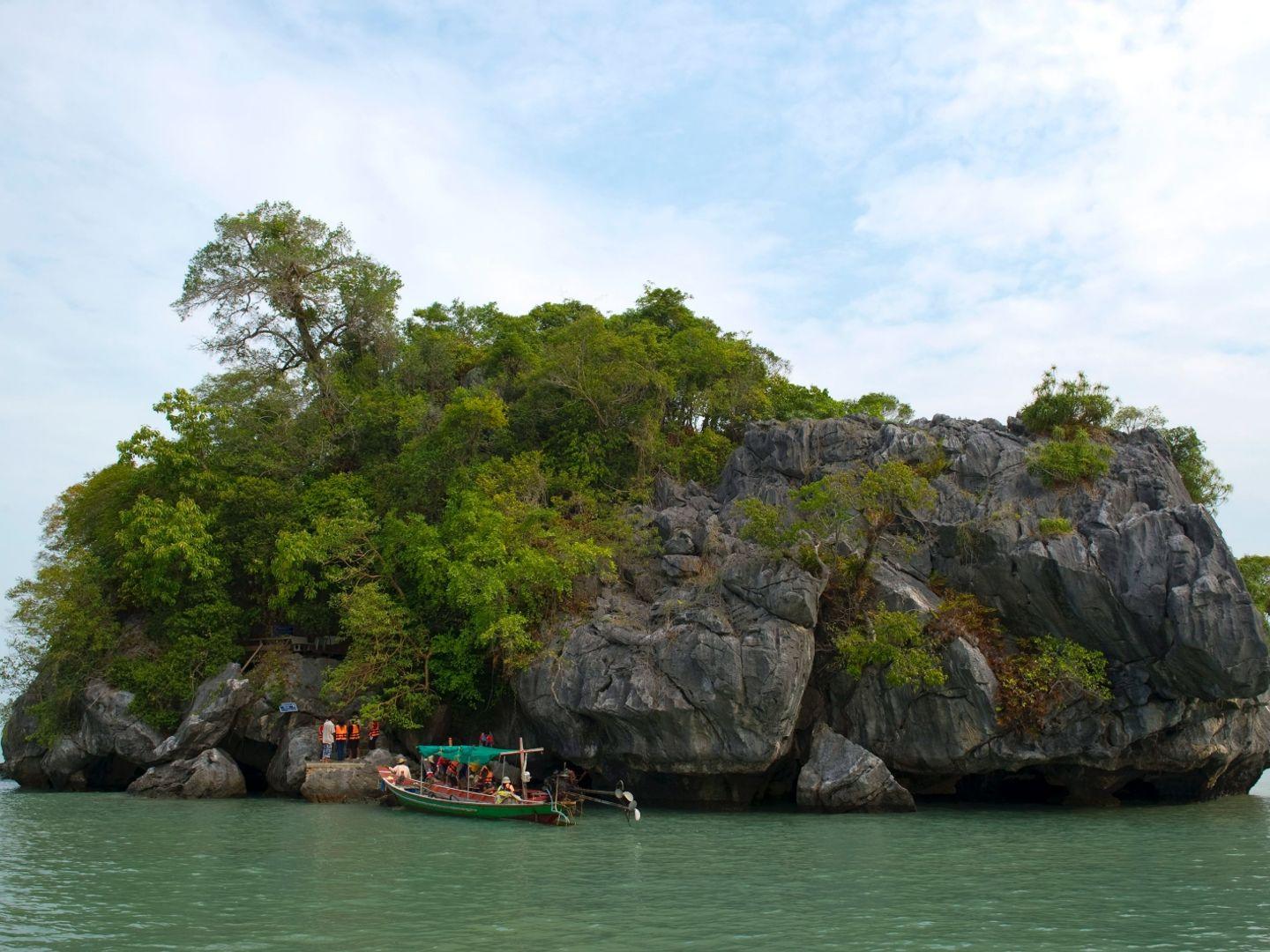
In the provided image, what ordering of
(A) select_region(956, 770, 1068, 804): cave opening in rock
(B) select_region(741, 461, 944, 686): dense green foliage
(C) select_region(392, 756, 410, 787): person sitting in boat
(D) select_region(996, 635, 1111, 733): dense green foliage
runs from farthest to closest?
A: (A) select_region(956, 770, 1068, 804): cave opening in rock
(B) select_region(741, 461, 944, 686): dense green foliage
(C) select_region(392, 756, 410, 787): person sitting in boat
(D) select_region(996, 635, 1111, 733): dense green foliage

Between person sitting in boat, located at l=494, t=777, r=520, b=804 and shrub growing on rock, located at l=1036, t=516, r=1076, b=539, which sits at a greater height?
shrub growing on rock, located at l=1036, t=516, r=1076, b=539

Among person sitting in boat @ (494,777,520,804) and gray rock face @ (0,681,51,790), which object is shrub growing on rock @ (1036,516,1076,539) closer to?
person sitting in boat @ (494,777,520,804)

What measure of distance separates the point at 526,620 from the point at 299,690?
8.38 meters

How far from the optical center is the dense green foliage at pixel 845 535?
89.6ft

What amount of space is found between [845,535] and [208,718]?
19.9 meters

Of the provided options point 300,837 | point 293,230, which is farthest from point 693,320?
point 300,837

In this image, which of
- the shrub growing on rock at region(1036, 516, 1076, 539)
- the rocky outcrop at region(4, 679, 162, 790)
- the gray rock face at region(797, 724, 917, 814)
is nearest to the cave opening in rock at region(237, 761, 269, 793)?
the rocky outcrop at region(4, 679, 162, 790)

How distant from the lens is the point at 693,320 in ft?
139

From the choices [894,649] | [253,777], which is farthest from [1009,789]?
[253,777]

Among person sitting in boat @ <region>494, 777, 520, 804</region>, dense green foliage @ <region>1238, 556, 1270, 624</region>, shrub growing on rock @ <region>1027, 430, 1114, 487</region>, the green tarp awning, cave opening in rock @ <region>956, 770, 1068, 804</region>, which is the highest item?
shrub growing on rock @ <region>1027, 430, 1114, 487</region>

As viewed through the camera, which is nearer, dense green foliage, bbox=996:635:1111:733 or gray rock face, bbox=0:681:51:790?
dense green foliage, bbox=996:635:1111:733

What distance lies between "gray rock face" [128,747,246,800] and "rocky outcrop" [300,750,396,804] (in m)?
3.09

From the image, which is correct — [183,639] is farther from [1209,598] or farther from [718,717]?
[1209,598]

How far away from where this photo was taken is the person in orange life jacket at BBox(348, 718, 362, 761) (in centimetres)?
2931
